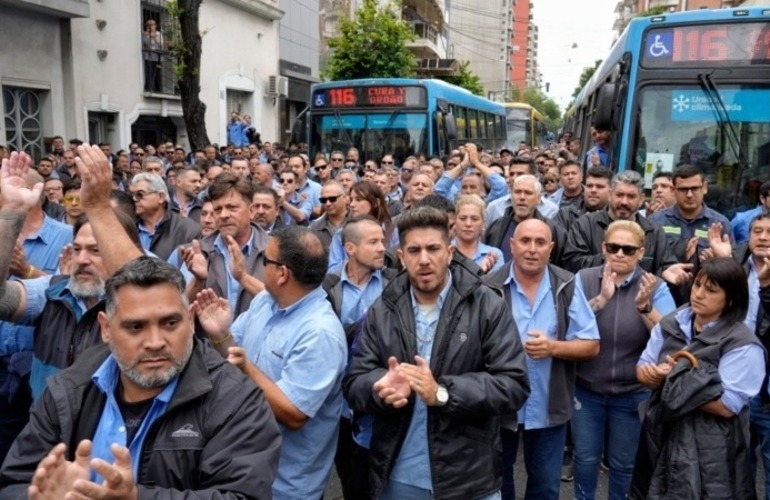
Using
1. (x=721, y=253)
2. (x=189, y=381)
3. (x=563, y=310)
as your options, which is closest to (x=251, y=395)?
(x=189, y=381)

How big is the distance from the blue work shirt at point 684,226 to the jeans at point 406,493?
316cm

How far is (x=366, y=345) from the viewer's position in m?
3.10

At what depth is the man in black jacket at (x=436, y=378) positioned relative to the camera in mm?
2820

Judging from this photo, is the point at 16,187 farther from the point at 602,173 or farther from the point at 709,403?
the point at 602,173

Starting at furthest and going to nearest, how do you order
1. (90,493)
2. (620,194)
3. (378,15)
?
(378,15)
(620,194)
(90,493)

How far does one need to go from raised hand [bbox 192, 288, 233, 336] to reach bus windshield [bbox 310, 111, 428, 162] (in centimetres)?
986

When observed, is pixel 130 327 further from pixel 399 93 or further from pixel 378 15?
pixel 378 15

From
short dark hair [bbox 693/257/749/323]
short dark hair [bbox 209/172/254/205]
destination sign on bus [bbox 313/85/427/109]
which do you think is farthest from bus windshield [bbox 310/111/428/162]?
short dark hair [bbox 693/257/749/323]

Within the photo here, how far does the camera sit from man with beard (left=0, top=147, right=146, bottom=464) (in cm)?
298

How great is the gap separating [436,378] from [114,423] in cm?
129

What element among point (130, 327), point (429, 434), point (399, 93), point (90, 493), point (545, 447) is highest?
point (399, 93)

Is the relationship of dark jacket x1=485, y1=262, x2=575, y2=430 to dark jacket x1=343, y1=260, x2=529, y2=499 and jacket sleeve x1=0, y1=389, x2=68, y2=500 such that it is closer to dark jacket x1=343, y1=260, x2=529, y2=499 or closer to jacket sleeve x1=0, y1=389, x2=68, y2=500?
dark jacket x1=343, y1=260, x2=529, y2=499

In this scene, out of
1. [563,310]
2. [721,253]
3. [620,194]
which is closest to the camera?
[563,310]

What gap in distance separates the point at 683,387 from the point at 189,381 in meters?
2.23
